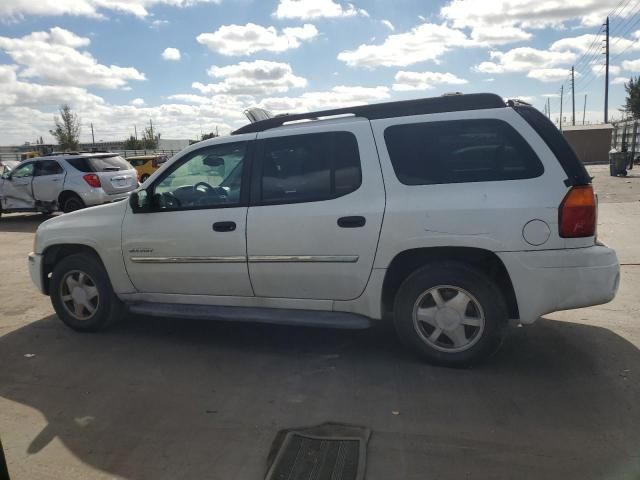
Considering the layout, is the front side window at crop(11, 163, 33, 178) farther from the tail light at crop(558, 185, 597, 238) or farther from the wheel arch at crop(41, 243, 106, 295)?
the tail light at crop(558, 185, 597, 238)

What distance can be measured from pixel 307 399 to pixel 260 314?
969 millimetres

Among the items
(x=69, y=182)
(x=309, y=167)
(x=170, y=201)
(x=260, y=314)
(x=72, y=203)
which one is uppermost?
(x=309, y=167)

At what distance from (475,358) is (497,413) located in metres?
0.61

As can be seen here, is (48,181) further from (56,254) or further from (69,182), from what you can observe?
(56,254)

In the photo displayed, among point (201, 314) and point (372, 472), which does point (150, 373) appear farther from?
point (372, 472)

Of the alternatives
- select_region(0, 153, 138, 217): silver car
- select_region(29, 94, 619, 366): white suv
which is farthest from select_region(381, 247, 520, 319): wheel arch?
select_region(0, 153, 138, 217): silver car

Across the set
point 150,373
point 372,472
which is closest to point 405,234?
point 372,472

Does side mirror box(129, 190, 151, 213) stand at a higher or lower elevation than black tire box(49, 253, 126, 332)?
higher

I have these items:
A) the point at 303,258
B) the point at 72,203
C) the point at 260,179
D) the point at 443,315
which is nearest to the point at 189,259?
the point at 260,179

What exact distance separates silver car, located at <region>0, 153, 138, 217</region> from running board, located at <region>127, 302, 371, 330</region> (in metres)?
8.91

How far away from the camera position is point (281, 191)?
173 inches

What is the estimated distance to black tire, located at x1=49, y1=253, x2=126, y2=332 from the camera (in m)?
5.14

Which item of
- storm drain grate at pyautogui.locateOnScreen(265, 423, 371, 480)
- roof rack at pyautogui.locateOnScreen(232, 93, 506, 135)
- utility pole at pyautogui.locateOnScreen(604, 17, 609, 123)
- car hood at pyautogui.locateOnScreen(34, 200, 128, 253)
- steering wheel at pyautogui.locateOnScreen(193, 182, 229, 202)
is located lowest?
storm drain grate at pyautogui.locateOnScreen(265, 423, 371, 480)

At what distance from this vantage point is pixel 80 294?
17.1ft
